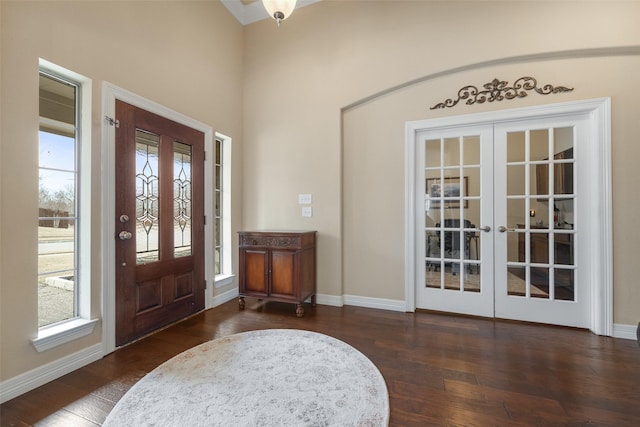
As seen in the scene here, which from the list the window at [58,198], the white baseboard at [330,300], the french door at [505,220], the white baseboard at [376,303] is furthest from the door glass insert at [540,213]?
the window at [58,198]

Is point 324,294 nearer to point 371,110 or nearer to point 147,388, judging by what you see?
point 147,388

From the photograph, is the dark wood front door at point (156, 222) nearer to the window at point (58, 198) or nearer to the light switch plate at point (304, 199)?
the window at point (58, 198)

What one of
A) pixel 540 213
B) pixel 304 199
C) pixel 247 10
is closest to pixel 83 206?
pixel 304 199

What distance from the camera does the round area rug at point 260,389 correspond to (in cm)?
148

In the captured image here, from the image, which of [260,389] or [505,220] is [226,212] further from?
[505,220]

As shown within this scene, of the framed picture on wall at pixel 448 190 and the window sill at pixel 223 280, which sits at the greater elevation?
the framed picture on wall at pixel 448 190

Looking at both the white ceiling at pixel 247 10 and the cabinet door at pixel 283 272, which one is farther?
the white ceiling at pixel 247 10

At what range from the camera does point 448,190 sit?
3055mm

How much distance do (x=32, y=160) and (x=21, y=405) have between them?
1503 mm

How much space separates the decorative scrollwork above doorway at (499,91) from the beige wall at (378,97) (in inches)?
2.5

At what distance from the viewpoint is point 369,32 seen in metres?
3.23

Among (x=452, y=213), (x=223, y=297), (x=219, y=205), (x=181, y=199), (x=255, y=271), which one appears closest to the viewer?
(x=181, y=199)

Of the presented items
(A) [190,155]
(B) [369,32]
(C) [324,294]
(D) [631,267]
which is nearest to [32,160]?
(A) [190,155]

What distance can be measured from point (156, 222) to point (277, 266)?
130cm
